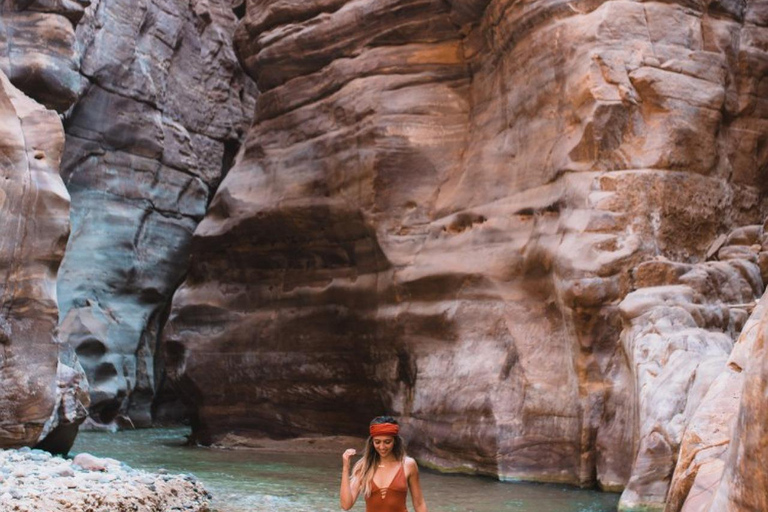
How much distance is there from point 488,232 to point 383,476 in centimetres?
820

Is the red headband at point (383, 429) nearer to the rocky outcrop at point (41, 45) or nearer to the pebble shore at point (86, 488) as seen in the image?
the pebble shore at point (86, 488)

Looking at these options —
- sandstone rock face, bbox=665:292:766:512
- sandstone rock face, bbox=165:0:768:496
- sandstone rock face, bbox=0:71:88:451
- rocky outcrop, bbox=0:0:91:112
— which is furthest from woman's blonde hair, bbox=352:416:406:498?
rocky outcrop, bbox=0:0:91:112

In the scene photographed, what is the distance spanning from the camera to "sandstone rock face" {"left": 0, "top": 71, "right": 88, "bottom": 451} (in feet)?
36.7

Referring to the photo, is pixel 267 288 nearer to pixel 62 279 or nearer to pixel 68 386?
pixel 68 386

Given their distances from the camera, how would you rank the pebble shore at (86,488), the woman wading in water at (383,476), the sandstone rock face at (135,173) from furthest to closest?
the sandstone rock face at (135,173), the pebble shore at (86,488), the woman wading in water at (383,476)

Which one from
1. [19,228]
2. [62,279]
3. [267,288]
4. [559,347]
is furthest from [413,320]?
[62,279]

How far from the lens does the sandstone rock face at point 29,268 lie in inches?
440

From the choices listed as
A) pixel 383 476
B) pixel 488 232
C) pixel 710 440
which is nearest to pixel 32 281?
pixel 488 232

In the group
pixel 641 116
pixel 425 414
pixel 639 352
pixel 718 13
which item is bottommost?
pixel 425 414

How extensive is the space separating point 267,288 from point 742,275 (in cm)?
878

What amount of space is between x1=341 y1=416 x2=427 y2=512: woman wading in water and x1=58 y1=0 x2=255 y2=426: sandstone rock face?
62.7ft

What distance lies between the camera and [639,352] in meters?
9.39

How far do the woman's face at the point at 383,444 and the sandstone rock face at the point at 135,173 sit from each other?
19.2 metres

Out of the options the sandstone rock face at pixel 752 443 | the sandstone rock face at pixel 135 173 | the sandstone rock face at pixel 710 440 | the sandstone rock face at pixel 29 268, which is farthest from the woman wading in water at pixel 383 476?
the sandstone rock face at pixel 135 173
